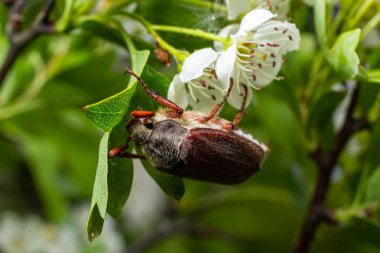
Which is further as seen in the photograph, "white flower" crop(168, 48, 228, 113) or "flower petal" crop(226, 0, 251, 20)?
"flower petal" crop(226, 0, 251, 20)

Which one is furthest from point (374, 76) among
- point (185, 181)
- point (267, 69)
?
point (185, 181)

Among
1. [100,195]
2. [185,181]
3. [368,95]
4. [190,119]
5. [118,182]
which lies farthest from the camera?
[185,181]

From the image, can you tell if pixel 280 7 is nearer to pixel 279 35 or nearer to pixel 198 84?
pixel 279 35

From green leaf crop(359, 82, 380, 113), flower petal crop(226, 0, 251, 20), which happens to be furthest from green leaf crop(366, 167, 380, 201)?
flower petal crop(226, 0, 251, 20)

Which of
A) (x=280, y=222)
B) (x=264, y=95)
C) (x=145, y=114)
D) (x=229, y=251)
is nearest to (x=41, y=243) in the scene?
(x=229, y=251)

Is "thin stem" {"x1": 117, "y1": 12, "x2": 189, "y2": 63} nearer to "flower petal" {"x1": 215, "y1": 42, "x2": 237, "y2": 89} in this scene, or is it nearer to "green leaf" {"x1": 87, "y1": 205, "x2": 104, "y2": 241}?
"flower petal" {"x1": 215, "y1": 42, "x2": 237, "y2": 89}

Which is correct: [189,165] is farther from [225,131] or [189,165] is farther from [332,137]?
[332,137]

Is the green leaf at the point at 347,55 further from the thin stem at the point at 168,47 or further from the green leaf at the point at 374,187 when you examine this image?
the green leaf at the point at 374,187
